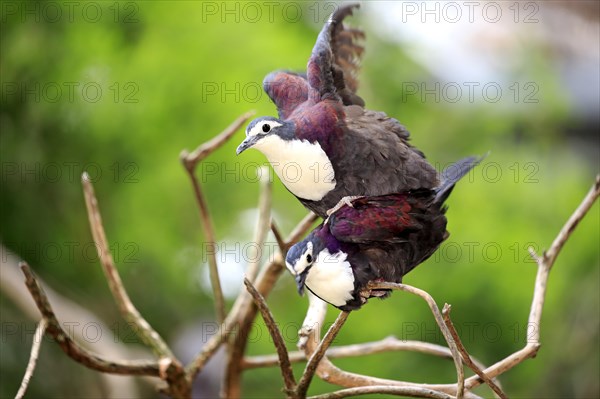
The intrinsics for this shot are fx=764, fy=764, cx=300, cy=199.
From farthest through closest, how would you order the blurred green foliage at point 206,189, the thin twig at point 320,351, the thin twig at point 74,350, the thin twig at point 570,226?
1. the blurred green foliage at point 206,189
2. the thin twig at point 570,226
3. the thin twig at point 74,350
4. the thin twig at point 320,351

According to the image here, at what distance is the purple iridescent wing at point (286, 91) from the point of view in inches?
43.4

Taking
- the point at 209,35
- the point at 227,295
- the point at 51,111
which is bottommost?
the point at 227,295

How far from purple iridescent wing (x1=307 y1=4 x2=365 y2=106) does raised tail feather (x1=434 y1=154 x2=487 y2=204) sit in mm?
173

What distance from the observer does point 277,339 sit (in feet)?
3.77

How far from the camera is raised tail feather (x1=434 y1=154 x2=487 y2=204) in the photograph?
3.46 ft

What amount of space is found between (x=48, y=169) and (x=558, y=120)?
214cm

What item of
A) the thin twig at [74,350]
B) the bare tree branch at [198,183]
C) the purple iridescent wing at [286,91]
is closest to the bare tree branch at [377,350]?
the bare tree branch at [198,183]

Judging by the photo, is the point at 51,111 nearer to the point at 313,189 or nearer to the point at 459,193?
the point at 459,193

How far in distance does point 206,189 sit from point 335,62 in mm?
1718

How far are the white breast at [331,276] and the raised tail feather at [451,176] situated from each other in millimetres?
169

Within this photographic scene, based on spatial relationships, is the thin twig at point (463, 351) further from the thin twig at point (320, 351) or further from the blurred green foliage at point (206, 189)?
the blurred green foliage at point (206, 189)

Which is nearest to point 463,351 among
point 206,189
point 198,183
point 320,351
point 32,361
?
point 320,351

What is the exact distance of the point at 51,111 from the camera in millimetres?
2811

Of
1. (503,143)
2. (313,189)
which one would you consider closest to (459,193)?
(503,143)
